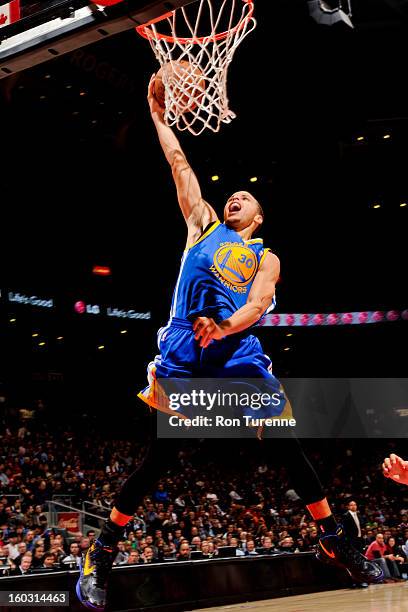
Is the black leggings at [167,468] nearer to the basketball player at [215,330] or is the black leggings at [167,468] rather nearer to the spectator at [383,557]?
the basketball player at [215,330]

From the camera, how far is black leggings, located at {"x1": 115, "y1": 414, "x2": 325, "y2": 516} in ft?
16.8

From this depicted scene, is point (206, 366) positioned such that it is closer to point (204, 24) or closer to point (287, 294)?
point (204, 24)

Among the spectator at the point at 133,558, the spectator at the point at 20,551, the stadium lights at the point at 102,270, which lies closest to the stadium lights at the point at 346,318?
the stadium lights at the point at 102,270

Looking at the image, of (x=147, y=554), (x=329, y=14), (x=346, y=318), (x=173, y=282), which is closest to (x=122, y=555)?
(x=147, y=554)

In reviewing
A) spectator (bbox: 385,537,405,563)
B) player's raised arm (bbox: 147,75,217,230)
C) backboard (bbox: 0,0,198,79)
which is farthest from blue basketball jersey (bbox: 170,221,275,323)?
spectator (bbox: 385,537,405,563)

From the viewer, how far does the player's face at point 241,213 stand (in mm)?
6242

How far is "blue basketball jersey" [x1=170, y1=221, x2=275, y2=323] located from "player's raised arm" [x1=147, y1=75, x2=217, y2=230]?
130mm

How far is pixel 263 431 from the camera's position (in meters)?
5.49

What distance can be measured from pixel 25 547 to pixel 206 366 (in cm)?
584

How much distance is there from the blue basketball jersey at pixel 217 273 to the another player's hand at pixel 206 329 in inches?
13.4

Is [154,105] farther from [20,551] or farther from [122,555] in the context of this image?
[122,555]

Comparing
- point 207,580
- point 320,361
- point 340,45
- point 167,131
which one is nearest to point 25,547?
point 207,580

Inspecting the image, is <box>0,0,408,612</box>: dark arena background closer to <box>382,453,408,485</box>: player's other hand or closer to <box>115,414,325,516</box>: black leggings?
<box>115,414,325,516</box>: black leggings

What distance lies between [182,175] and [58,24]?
1.55 metres
